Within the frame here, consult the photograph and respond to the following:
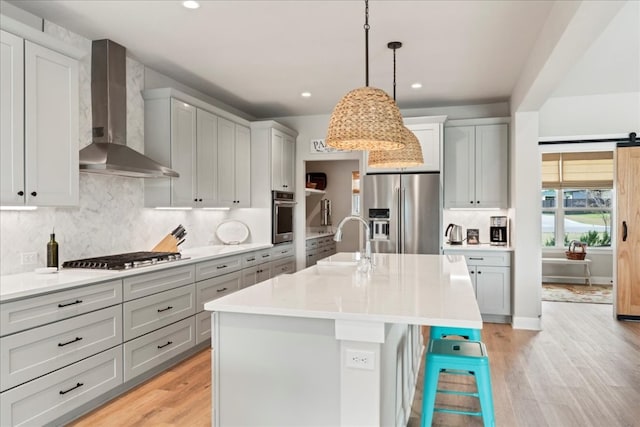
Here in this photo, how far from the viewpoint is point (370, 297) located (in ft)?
6.85

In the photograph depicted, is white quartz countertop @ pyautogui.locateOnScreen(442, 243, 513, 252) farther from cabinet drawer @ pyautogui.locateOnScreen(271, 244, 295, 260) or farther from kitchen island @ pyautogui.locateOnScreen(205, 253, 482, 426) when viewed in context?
kitchen island @ pyautogui.locateOnScreen(205, 253, 482, 426)

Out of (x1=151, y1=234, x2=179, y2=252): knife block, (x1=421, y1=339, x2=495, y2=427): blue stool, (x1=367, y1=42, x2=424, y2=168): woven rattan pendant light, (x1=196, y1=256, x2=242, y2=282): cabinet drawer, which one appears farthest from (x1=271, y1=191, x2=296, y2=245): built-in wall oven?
(x1=421, y1=339, x2=495, y2=427): blue stool

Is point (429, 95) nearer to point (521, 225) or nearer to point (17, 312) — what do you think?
point (521, 225)

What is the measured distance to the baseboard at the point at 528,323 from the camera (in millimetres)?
4809

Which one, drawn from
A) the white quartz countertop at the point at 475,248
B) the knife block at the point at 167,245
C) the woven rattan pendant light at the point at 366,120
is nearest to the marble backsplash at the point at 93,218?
the knife block at the point at 167,245

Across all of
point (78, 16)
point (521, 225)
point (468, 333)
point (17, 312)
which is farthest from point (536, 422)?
point (78, 16)

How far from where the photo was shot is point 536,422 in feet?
8.75

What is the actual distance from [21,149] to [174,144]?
154 centimetres

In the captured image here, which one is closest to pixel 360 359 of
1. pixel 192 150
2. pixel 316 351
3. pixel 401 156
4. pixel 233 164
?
pixel 316 351

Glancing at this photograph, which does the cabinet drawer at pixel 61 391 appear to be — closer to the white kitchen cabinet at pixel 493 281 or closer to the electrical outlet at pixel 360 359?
the electrical outlet at pixel 360 359

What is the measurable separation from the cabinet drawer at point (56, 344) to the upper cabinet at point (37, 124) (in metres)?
0.78

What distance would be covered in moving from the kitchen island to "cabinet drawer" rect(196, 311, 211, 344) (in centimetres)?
192

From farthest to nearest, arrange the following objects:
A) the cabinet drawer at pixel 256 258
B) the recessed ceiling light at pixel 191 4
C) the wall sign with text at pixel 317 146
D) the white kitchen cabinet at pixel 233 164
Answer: the wall sign with text at pixel 317 146 → the white kitchen cabinet at pixel 233 164 → the cabinet drawer at pixel 256 258 → the recessed ceiling light at pixel 191 4

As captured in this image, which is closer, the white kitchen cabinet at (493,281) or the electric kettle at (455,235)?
the white kitchen cabinet at (493,281)
